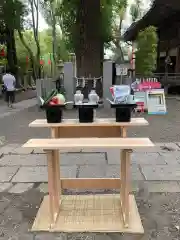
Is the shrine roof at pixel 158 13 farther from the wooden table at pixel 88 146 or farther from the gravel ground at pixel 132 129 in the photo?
the wooden table at pixel 88 146

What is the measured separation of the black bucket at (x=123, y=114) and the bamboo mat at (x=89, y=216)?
103cm

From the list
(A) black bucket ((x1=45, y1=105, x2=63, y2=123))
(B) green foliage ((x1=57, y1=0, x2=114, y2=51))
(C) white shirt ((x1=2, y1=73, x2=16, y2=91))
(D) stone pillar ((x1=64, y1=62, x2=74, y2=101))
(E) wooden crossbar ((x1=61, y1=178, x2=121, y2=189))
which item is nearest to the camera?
(A) black bucket ((x1=45, y1=105, x2=63, y2=123))

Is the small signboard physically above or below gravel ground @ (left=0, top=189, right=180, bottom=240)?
above

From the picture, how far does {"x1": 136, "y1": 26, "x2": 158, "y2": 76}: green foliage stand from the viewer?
15.4 metres

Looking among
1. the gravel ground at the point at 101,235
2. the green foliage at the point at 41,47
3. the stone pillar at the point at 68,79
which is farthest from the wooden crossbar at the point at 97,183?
the green foliage at the point at 41,47

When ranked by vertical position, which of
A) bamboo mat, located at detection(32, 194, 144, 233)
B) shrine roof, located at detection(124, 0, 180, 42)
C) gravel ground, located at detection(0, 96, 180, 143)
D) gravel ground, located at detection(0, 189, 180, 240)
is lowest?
gravel ground, located at detection(0, 189, 180, 240)

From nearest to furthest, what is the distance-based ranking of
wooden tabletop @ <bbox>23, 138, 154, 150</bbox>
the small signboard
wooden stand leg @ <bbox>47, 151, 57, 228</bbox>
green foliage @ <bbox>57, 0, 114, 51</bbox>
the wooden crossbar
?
wooden tabletop @ <bbox>23, 138, 154, 150</bbox>
wooden stand leg @ <bbox>47, 151, 57, 228</bbox>
the wooden crossbar
the small signboard
green foliage @ <bbox>57, 0, 114, 51</bbox>

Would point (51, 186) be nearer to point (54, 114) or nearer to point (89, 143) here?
point (89, 143)

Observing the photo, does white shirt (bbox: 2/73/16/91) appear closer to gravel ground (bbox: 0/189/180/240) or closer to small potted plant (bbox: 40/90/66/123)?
gravel ground (bbox: 0/189/180/240)

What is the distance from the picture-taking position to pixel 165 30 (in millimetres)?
18875

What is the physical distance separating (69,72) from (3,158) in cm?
595

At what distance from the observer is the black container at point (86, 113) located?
9.50 feet

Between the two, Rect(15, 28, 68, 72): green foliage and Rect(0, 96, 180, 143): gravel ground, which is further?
Rect(15, 28, 68, 72): green foliage

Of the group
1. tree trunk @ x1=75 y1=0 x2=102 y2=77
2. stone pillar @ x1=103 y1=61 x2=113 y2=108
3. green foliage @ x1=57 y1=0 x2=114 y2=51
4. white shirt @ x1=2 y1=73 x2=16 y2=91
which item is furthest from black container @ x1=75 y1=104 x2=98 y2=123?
green foliage @ x1=57 y1=0 x2=114 y2=51
